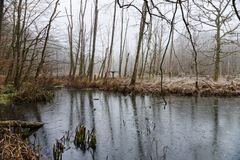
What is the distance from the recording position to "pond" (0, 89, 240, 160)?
245 inches

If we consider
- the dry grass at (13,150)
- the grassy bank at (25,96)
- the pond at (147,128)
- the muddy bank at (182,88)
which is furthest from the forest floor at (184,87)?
the dry grass at (13,150)

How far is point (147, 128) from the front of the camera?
843cm

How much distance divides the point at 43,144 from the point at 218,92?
1250cm

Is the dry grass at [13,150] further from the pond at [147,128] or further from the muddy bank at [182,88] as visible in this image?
the muddy bank at [182,88]

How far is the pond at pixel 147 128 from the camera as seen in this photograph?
623 cm

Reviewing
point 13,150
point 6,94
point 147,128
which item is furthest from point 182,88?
point 13,150

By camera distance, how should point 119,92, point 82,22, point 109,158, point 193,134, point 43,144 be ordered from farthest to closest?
1. point 82,22
2. point 119,92
3. point 193,134
4. point 43,144
5. point 109,158

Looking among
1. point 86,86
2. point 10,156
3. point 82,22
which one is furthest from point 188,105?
point 82,22

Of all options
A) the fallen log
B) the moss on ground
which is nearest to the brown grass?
the moss on ground

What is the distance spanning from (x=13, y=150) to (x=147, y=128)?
15.2 feet

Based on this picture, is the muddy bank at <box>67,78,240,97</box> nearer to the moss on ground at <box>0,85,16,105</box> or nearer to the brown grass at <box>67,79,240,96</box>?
the brown grass at <box>67,79,240,96</box>

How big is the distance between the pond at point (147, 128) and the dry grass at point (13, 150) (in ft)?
4.25

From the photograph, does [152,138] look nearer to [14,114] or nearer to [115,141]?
[115,141]

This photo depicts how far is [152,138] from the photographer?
7367 mm
